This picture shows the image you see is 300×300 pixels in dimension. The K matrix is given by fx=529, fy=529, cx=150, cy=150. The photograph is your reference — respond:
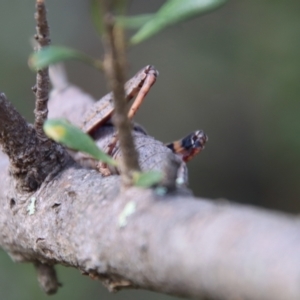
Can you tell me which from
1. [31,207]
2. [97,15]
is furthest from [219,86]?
[97,15]

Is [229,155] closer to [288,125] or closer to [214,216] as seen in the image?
[288,125]

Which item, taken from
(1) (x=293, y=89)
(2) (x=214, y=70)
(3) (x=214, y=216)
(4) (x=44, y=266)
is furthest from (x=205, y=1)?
(2) (x=214, y=70)

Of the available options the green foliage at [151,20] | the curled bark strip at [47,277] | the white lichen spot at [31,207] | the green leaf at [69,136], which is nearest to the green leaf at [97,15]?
the green foliage at [151,20]

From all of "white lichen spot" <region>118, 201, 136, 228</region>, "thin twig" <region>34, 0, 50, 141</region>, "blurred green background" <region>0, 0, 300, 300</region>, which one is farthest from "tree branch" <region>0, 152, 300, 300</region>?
"blurred green background" <region>0, 0, 300, 300</region>

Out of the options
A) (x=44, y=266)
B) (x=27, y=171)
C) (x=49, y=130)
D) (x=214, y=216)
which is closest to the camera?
(x=214, y=216)

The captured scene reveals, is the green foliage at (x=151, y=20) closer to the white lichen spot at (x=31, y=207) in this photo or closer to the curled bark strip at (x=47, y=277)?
the white lichen spot at (x=31, y=207)

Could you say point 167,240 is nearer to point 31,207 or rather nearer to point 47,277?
point 31,207
